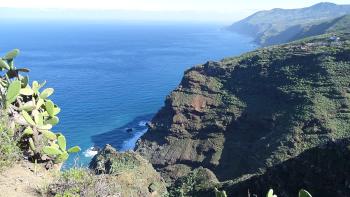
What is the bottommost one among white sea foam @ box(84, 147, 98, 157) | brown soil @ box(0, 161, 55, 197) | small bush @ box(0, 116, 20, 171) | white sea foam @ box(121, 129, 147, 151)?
white sea foam @ box(121, 129, 147, 151)

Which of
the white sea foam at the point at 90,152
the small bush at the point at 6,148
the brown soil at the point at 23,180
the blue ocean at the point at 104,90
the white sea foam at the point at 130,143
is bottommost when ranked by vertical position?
the white sea foam at the point at 130,143

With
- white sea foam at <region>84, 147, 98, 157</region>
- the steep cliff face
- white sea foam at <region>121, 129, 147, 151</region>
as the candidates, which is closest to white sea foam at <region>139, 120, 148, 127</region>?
white sea foam at <region>121, 129, 147, 151</region>

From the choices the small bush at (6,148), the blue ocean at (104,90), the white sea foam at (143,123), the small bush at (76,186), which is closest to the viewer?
the small bush at (76,186)

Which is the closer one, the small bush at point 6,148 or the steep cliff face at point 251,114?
the small bush at point 6,148

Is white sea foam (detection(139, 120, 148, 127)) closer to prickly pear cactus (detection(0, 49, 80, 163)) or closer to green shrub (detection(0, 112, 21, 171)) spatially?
prickly pear cactus (detection(0, 49, 80, 163))

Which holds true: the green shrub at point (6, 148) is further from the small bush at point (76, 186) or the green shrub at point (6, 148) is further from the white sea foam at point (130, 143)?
the white sea foam at point (130, 143)

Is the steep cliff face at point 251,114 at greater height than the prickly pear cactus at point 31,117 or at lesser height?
lesser

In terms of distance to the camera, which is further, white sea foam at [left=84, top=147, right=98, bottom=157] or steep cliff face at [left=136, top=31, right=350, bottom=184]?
white sea foam at [left=84, top=147, right=98, bottom=157]

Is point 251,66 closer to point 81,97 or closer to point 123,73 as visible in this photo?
point 81,97

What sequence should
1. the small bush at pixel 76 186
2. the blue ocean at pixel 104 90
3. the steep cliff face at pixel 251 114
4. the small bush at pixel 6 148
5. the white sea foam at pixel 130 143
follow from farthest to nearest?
the blue ocean at pixel 104 90 < the white sea foam at pixel 130 143 < the steep cliff face at pixel 251 114 < the small bush at pixel 6 148 < the small bush at pixel 76 186

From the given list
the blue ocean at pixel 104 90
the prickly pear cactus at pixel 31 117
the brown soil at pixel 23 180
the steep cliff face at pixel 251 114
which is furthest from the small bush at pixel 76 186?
the steep cliff face at pixel 251 114
